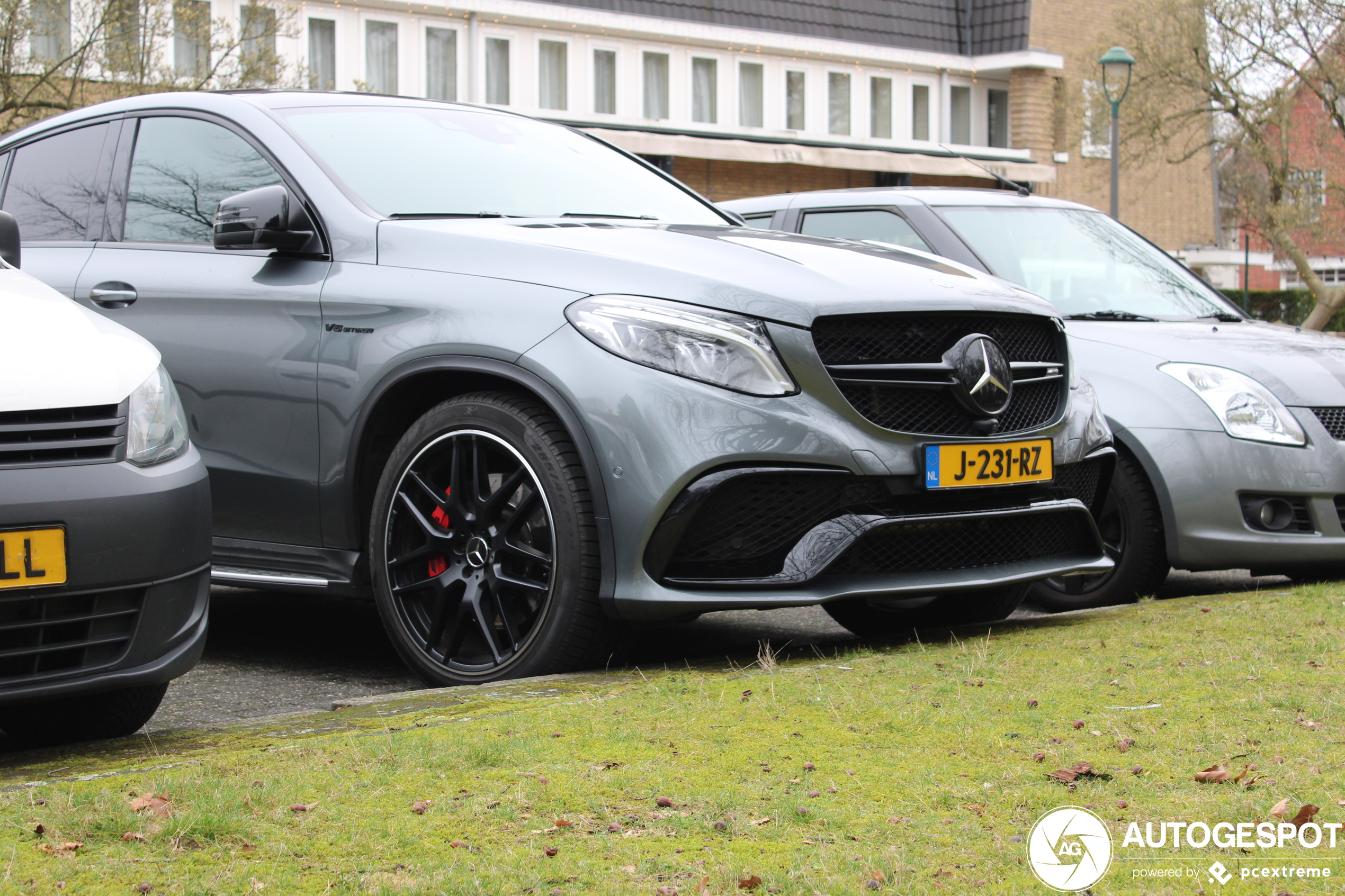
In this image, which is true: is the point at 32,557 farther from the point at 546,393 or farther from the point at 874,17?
the point at 874,17

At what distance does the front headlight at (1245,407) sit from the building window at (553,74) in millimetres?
21213

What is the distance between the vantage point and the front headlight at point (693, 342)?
4.31 meters

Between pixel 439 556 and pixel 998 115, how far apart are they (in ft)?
95.0

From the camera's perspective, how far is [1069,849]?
262 cm

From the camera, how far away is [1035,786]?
2.98 meters

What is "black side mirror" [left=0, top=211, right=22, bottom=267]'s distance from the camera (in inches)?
179

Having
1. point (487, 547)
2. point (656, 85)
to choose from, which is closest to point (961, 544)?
point (487, 547)

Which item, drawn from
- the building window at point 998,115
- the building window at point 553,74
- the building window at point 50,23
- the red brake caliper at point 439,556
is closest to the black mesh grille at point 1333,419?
the red brake caliper at point 439,556

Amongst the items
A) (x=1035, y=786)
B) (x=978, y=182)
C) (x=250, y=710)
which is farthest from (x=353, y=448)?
(x=978, y=182)

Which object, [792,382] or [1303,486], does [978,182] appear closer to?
[1303,486]

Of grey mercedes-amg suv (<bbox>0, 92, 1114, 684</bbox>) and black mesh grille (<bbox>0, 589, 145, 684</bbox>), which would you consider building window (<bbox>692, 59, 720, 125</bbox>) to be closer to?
grey mercedes-amg suv (<bbox>0, 92, 1114, 684</bbox>)

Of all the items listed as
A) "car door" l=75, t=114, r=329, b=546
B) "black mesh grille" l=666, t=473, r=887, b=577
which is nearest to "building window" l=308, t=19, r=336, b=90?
"car door" l=75, t=114, r=329, b=546

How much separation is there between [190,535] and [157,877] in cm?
129

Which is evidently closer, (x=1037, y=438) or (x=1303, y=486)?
(x=1037, y=438)
